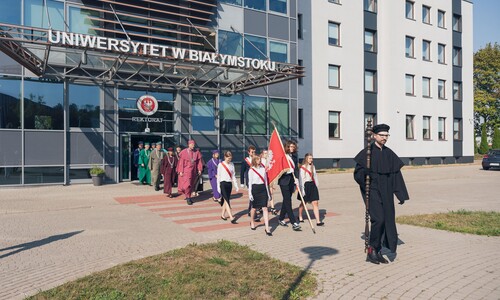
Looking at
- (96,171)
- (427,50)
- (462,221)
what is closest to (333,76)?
(427,50)

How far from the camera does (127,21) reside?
18.8 meters

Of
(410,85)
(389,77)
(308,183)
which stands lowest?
(308,183)

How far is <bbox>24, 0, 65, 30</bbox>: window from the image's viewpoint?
16656mm

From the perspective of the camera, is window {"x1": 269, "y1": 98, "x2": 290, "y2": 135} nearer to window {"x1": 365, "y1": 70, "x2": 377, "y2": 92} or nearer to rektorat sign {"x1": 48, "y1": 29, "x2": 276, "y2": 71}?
rektorat sign {"x1": 48, "y1": 29, "x2": 276, "y2": 71}

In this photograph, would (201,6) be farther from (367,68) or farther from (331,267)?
(331,267)

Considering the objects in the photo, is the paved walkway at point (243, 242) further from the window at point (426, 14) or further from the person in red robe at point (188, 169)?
the window at point (426, 14)

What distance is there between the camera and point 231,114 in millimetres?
21609

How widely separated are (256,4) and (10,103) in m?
13.7

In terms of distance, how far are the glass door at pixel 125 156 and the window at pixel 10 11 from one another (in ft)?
21.5

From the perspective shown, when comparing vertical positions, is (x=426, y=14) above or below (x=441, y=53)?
above

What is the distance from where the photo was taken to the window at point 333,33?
27688 millimetres

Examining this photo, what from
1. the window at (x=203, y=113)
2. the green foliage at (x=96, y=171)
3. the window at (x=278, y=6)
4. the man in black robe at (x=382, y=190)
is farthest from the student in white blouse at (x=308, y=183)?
the window at (x=278, y=6)

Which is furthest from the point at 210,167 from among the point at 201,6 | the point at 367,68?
the point at 367,68

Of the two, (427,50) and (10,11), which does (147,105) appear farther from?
(427,50)
